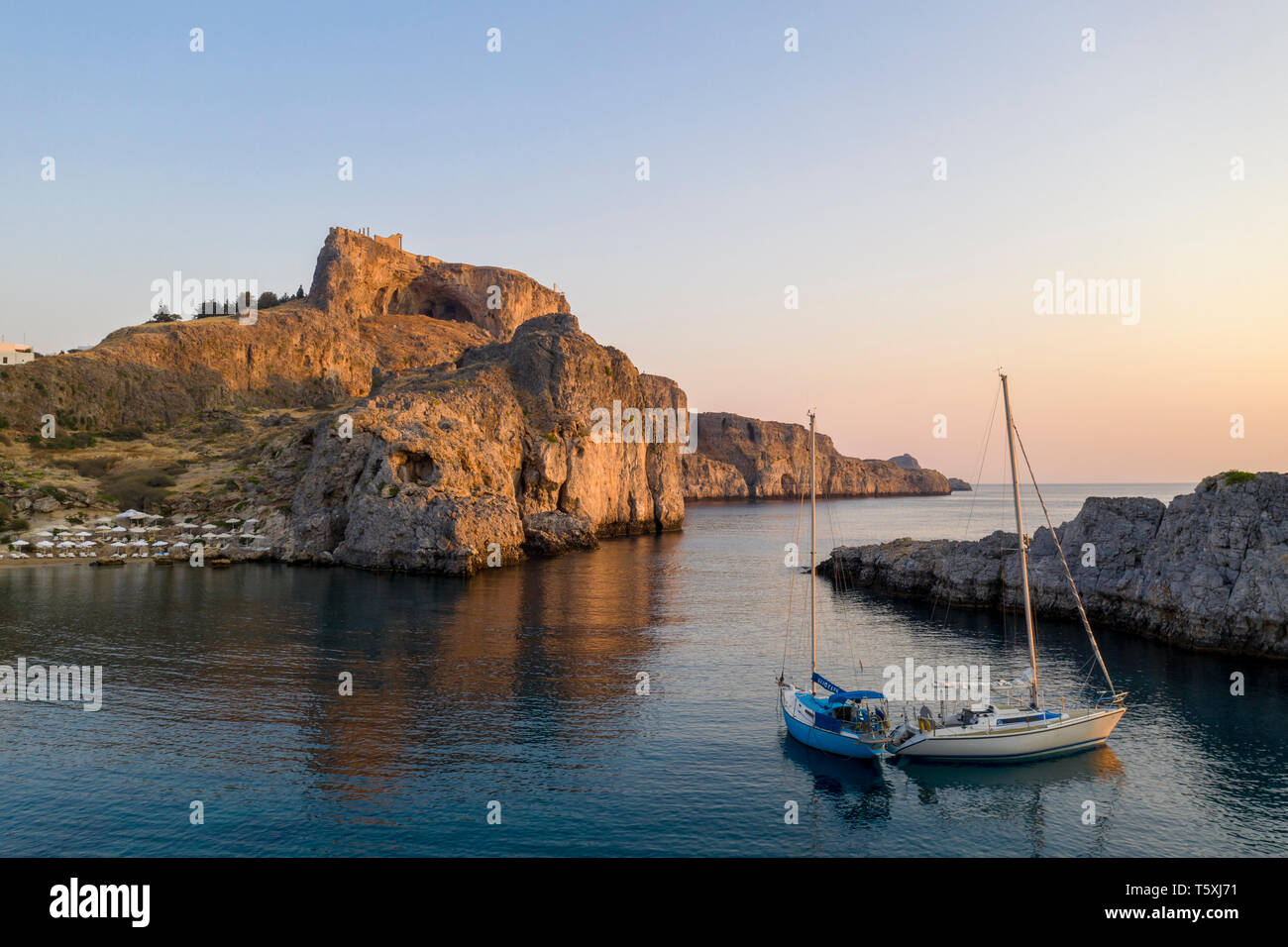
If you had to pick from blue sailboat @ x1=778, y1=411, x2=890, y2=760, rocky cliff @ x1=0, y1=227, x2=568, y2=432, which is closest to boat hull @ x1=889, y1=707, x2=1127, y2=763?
blue sailboat @ x1=778, y1=411, x2=890, y2=760

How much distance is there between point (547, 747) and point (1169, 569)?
153ft

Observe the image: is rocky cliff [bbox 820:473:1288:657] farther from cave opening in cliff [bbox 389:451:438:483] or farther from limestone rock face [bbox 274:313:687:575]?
cave opening in cliff [bbox 389:451:438:483]

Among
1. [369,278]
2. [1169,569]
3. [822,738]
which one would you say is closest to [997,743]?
[822,738]

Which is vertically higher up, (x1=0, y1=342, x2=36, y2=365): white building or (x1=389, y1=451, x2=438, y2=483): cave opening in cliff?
(x1=0, y1=342, x2=36, y2=365): white building

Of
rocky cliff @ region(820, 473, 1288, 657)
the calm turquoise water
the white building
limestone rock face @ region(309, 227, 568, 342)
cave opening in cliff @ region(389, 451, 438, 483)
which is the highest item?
limestone rock face @ region(309, 227, 568, 342)

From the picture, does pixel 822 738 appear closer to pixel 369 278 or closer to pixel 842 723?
pixel 842 723

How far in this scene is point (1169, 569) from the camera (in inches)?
2121

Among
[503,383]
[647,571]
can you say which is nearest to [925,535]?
[647,571]

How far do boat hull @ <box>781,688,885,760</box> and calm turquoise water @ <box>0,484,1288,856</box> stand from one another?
0.60m

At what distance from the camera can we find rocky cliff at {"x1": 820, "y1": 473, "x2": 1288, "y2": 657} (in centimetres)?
4869

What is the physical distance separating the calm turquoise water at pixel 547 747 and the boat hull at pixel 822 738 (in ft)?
1.97
